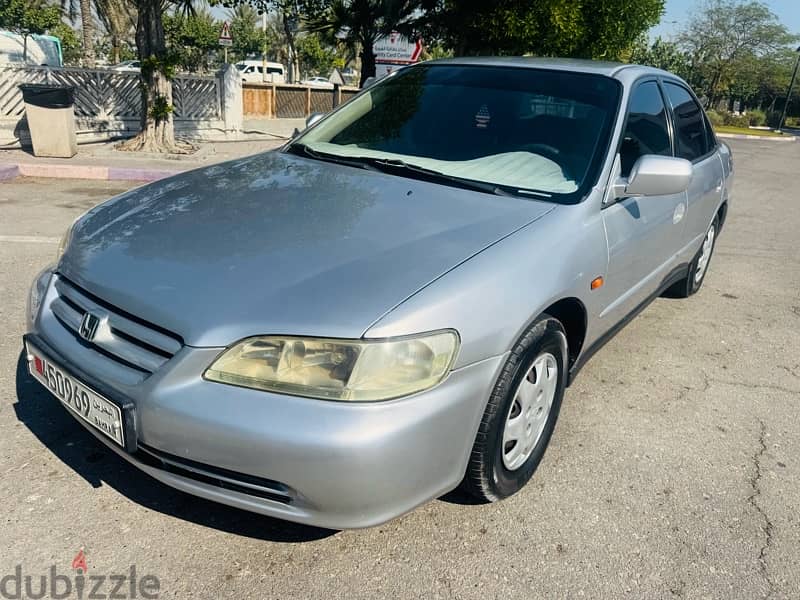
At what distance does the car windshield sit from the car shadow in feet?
5.15

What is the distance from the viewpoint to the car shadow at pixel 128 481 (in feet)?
7.59

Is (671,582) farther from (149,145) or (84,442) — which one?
(149,145)

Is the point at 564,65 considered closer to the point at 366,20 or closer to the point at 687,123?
the point at 687,123

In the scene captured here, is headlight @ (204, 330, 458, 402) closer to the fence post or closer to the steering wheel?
the steering wheel

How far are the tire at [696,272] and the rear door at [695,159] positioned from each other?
223mm

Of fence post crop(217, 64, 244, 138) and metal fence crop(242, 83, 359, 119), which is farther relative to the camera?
metal fence crop(242, 83, 359, 119)

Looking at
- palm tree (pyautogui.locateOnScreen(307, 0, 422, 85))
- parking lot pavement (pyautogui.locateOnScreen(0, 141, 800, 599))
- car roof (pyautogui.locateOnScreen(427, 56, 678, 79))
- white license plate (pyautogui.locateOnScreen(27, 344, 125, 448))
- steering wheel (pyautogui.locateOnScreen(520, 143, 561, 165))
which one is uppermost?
palm tree (pyautogui.locateOnScreen(307, 0, 422, 85))

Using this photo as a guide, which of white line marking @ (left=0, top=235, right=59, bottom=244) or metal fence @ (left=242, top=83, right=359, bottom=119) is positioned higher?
metal fence @ (left=242, top=83, right=359, bottom=119)

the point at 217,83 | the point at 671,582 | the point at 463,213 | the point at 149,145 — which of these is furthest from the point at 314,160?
the point at 217,83

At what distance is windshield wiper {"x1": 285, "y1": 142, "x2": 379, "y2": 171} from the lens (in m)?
3.11

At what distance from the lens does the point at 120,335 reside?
6.84 ft

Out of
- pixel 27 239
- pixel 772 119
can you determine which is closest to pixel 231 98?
pixel 27 239

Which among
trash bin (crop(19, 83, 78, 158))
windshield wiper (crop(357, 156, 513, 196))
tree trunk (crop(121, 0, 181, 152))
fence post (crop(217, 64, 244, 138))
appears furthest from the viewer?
fence post (crop(217, 64, 244, 138))

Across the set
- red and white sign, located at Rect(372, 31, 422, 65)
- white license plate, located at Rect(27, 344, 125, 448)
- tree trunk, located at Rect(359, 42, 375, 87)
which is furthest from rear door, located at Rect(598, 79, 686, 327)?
tree trunk, located at Rect(359, 42, 375, 87)
